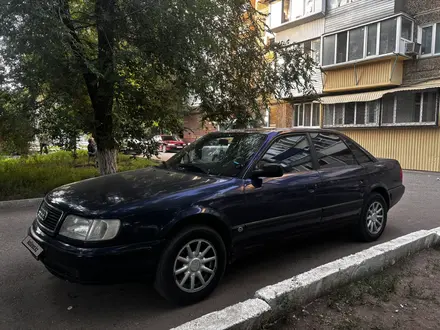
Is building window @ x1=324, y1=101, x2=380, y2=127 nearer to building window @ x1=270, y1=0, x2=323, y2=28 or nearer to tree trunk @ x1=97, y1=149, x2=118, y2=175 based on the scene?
building window @ x1=270, y1=0, x2=323, y2=28

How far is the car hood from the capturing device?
2902 millimetres

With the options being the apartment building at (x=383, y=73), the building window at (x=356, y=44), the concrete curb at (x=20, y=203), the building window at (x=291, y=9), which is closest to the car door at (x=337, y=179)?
the concrete curb at (x=20, y=203)

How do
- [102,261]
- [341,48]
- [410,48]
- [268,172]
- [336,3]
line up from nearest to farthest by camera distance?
[102,261], [268,172], [410,48], [341,48], [336,3]

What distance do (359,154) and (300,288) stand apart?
8.89 ft

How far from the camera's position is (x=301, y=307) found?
281cm

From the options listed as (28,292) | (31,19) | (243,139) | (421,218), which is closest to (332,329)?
(243,139)

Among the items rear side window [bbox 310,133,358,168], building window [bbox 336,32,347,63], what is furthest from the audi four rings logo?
building window [bbox 336,32,347,63]

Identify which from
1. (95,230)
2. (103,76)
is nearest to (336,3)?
(103,76)

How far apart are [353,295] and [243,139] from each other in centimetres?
200

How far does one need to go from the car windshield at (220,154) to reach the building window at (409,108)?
12194 millimetres

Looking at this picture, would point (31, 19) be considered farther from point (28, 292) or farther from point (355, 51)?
point (355, 51)

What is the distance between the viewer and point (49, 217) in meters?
3.14

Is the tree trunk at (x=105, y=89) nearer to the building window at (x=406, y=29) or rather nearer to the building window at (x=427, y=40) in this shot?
the building window at (x=406, y=29)

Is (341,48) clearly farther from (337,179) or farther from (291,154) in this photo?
(291,154)
